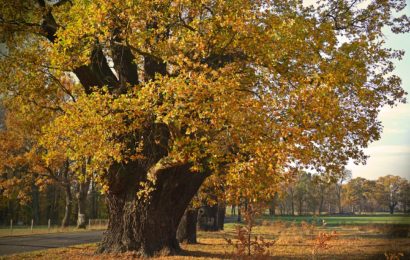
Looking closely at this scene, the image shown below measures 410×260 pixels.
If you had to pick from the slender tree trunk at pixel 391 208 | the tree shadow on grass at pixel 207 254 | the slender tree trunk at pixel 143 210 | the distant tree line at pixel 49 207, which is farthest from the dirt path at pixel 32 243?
the distant tree line at pixel 49 207

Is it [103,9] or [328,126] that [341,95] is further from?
[103,9]

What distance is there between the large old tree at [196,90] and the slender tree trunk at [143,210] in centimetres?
4

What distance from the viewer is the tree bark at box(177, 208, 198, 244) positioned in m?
22.1

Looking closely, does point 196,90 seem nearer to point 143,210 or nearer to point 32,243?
point 143,210

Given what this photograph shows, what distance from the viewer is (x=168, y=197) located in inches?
620

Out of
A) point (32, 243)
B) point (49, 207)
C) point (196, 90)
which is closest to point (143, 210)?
point (196, 90)

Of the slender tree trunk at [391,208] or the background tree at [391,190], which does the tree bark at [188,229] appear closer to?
the background tree at [391,190]

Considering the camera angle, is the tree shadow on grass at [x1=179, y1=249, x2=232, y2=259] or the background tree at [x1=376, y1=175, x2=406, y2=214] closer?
the background tree at [x1=376, y1=175, x2=406, y2=214]

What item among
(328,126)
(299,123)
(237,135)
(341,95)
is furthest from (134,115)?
(341,95)

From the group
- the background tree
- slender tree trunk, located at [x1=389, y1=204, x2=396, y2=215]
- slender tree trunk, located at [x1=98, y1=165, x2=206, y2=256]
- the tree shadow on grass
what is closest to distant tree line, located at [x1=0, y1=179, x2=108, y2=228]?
the tree shadow on grass

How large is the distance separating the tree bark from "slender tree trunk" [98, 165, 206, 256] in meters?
6.11

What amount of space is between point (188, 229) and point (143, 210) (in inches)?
299

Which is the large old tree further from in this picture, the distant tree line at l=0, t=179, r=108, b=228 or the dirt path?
the distant tree line at l=0, t=179, r=108, b=228

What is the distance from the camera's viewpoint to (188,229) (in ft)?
73.2
